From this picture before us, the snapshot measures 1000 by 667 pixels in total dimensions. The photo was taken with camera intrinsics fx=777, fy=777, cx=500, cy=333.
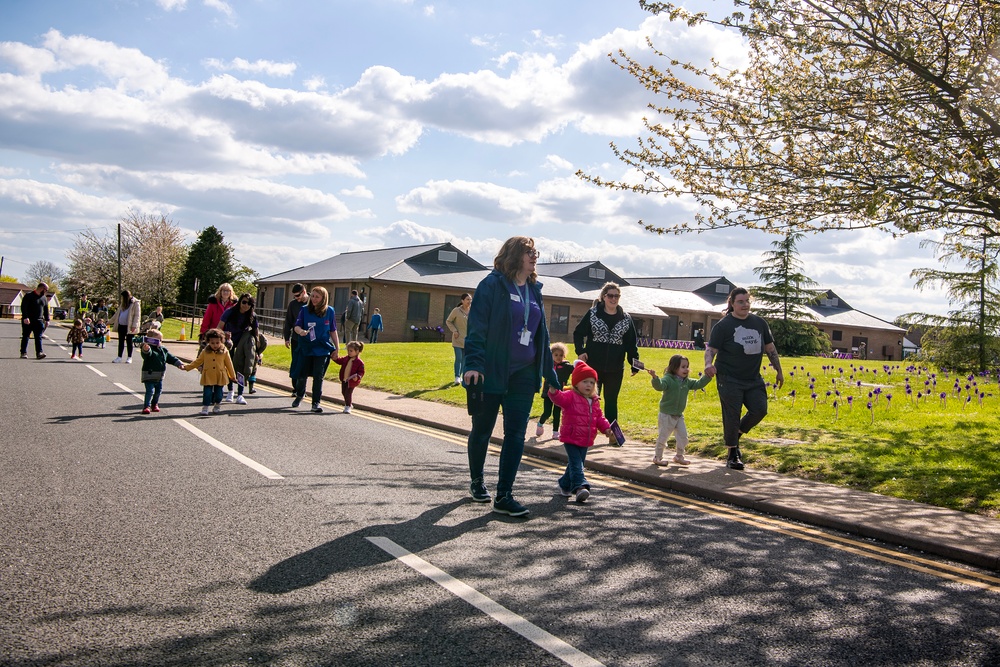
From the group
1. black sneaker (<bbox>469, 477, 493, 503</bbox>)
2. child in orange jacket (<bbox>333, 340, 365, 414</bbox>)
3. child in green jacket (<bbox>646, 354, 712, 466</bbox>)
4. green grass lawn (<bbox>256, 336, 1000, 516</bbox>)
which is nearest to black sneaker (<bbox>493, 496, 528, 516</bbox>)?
black sneaker (<bbox>469, 477, 493, 503</bbox>)

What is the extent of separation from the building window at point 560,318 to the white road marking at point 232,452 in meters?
41.9

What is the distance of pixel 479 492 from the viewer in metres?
6.23

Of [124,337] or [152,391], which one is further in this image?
[124,337]

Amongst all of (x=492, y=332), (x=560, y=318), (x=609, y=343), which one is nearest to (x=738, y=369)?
(x=609, y=343)

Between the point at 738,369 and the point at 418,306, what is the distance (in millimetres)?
37701

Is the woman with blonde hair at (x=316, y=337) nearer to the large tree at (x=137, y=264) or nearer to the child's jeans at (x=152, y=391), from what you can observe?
the child's jeans at (x=152, y=391)

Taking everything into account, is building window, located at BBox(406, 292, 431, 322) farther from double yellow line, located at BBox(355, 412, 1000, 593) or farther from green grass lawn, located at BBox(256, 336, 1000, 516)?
double yellow line, located at BBox(355, 412, 1000, 593)

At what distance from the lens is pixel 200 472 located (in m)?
6.82

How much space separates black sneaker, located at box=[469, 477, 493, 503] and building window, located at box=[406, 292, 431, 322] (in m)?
38.8

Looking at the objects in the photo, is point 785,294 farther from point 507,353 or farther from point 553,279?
point 507,353

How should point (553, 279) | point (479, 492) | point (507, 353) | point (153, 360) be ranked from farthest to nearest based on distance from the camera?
point (553, 279), point (153, 360), point (479, 492), point (507, 353)

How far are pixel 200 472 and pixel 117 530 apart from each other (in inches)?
76.2

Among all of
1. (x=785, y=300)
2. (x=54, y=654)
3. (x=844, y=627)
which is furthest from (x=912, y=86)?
(x=785, y=300)

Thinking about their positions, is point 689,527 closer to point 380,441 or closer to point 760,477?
point 760,477
